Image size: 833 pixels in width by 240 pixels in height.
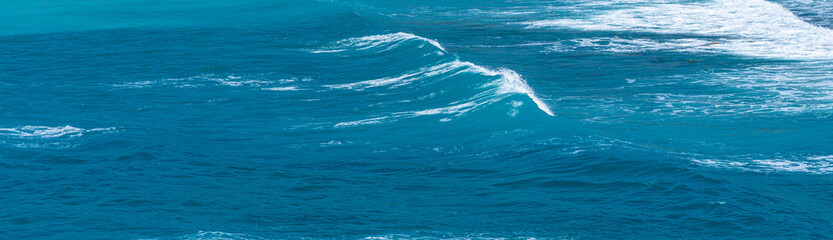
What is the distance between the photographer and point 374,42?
1164 inches

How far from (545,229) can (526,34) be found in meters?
17.8

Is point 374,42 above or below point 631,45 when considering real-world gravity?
above

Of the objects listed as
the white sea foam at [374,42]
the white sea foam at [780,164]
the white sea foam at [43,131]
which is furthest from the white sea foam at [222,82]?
the white sea foam at [780,164]

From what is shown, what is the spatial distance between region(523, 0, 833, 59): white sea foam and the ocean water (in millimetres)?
146

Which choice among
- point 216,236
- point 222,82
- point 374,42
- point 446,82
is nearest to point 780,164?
point 446,82

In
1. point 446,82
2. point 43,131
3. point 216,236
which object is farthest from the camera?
point 446,82

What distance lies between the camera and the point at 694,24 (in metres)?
31.9

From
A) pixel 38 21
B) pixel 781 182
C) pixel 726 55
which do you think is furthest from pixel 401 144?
pixel 38 21

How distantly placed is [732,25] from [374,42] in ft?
36.2

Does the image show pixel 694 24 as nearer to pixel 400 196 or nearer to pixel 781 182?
pixel 781 182

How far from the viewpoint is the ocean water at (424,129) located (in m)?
14.1

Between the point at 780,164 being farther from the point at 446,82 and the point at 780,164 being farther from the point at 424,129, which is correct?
the point at 446,82

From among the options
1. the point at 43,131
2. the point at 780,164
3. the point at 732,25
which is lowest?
the point at 732,25

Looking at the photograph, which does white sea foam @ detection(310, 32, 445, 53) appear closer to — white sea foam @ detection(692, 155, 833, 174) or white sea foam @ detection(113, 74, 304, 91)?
white sea foam @ detection(113, 74, 304, 91)
